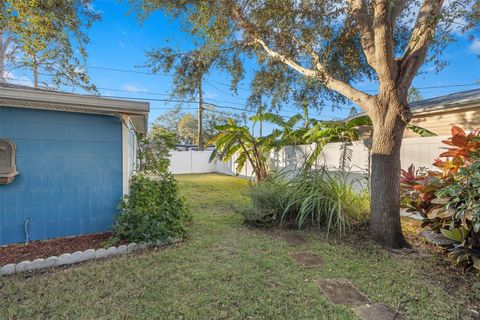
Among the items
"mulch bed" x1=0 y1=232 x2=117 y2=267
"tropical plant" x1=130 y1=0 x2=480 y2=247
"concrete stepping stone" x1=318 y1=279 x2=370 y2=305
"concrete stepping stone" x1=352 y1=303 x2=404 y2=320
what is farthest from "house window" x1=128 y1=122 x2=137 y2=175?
"concrete stepping stone" x1=352 y1=303 x2=404 y2=320

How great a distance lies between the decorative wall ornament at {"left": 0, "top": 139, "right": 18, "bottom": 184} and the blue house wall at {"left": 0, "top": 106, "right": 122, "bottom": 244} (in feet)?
0.20

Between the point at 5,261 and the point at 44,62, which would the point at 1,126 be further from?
the point at 44,62

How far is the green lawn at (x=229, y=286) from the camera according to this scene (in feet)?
6.71

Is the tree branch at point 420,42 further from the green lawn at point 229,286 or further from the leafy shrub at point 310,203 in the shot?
the green lawn at point 229,286

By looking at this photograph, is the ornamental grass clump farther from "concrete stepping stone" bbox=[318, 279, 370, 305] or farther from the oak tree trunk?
"concrete stepping stone" bbox=[318, 279, 370, 305]

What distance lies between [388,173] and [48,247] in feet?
16.4

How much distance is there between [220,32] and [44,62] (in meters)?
6.31

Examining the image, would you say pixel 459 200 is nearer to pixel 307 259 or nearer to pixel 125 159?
pixel 307 259

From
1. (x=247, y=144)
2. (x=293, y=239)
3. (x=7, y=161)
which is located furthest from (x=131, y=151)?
(x=293, y=239)

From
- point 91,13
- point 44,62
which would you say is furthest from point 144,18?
point 44,62

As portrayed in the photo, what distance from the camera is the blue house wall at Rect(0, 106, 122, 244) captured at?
3303 mm

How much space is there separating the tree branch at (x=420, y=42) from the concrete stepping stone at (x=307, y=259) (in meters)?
2.75

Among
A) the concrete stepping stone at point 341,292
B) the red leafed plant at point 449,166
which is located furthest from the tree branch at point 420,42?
the concrete stepping stone at point 341,292

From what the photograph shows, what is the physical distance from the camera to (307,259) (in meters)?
3.12
